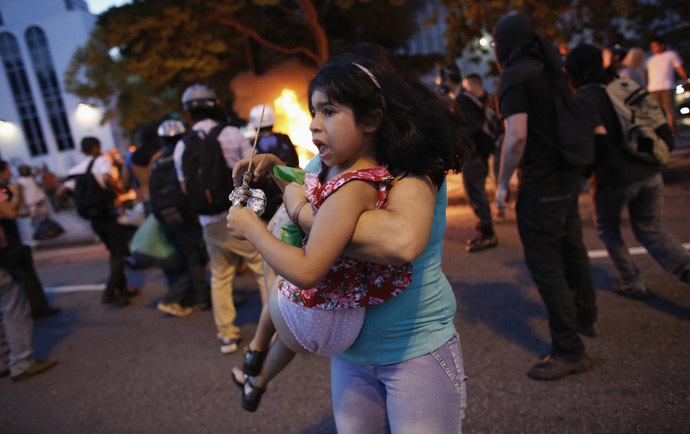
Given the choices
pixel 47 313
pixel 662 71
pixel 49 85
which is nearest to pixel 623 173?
pixel 47 313

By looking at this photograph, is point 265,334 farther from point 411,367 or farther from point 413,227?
point 413,227

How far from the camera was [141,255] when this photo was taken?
196 inches

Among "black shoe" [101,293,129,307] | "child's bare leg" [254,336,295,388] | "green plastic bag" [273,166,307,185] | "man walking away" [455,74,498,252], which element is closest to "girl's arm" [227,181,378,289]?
"green plastic bag" [273,166,307,185]

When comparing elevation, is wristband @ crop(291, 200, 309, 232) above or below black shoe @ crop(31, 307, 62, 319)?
above

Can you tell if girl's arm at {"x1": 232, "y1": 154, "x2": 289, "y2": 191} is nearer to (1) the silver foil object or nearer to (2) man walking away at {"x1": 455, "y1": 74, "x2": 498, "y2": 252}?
(1) the silver foil object

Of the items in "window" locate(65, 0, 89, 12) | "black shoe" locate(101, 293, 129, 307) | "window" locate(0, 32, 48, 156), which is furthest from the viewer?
"window" locate(0, 32, 48, 156)

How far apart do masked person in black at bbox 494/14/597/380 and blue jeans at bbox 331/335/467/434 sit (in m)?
1.56

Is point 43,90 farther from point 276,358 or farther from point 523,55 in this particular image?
point 276,358

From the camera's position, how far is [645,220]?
3391mm

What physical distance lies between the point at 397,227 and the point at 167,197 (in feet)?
12.0

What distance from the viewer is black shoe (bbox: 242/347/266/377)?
207 cm

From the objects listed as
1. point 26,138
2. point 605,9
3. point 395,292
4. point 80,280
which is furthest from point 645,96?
point 26,138

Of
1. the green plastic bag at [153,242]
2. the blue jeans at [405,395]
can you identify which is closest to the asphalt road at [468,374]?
the green plastic bag at [153,242]

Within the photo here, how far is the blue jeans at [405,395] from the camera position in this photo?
4.55ft
